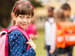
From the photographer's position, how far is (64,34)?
404cm

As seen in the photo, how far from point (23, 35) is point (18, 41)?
13 centimetres

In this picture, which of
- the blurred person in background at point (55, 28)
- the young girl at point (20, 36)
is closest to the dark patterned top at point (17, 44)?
the young girl at point (20, 36)

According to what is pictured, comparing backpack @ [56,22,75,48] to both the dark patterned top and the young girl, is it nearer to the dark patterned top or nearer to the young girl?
the young girl

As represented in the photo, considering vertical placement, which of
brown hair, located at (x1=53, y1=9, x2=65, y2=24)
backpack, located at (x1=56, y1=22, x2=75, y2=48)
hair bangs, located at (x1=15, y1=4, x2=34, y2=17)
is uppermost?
hair bangs, located at (x1=15, y1=4, x2=34, y2=17)

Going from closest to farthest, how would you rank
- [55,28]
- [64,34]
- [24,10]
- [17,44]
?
[17,44] → [24,10] → [64,34] → [55,28]

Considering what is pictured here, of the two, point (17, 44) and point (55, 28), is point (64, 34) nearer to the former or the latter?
point (55, 28)

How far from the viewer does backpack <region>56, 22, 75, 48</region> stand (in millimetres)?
4016

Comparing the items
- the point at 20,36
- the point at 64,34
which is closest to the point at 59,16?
the point at 64,34

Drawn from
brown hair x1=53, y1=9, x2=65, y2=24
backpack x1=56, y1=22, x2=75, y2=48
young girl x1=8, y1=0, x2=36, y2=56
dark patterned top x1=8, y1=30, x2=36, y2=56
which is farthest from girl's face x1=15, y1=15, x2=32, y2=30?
brown hair x1=53, y1=9, x2=65, y2=24

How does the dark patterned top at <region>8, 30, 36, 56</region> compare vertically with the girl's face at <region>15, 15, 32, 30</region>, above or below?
below

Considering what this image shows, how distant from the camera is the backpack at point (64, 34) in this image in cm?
402

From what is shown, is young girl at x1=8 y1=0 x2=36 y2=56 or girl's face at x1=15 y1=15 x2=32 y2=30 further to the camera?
girl's face at x1=15 y1=15 x2=32 y2=30

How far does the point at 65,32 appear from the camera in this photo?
4043 millimetres

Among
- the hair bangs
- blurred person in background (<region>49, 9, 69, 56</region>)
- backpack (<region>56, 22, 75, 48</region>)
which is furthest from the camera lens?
blurred person in background (<region>49, 9, 69, 56</region>)
